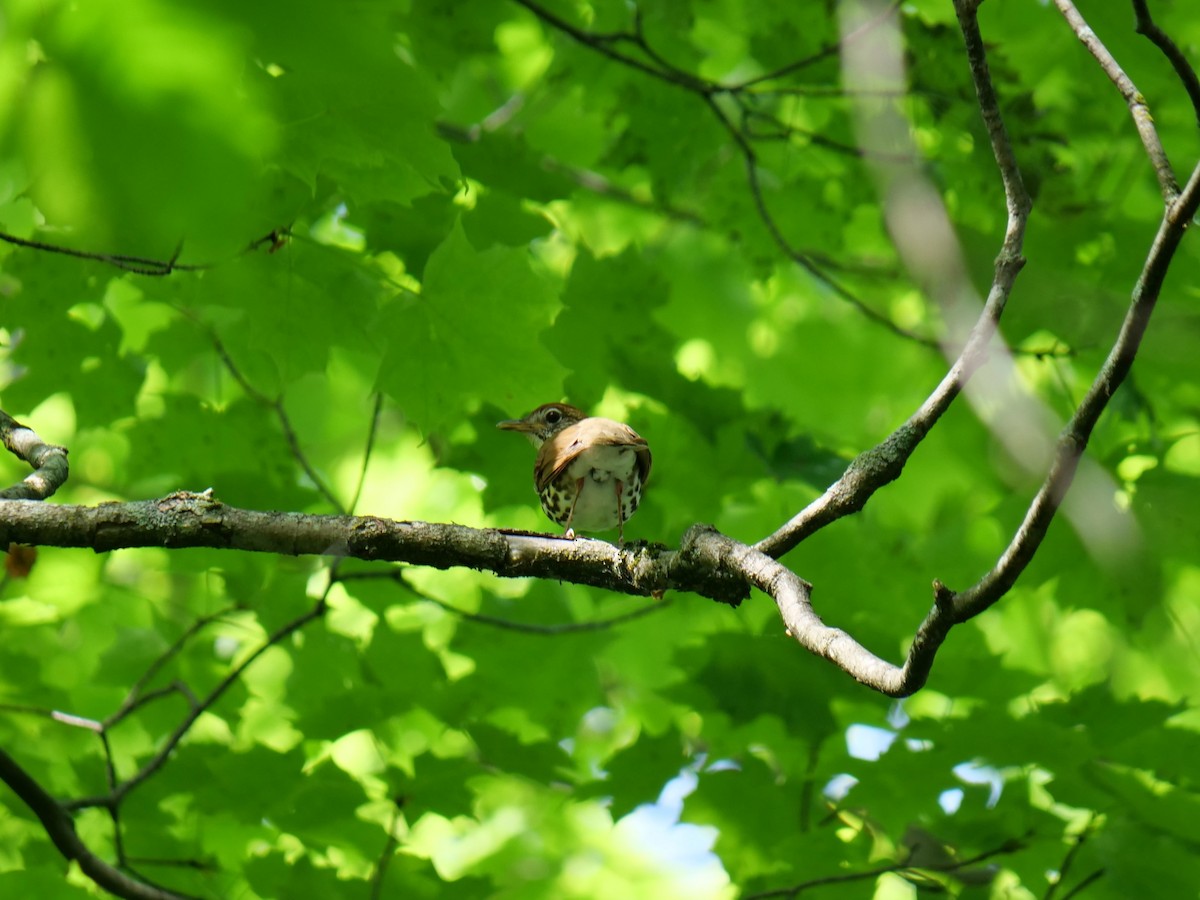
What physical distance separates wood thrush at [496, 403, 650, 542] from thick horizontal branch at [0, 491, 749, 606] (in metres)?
0.99

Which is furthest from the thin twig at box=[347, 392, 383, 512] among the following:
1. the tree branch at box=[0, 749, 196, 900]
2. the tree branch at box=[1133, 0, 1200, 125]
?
the tree branch at box=[1133, 0, 1200, 125]

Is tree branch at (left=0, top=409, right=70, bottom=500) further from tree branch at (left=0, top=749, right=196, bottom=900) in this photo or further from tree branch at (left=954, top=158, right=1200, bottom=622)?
tree branch at (left=954, top=158, right=1200, bottom=622)

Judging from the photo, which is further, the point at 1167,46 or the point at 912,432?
the point at 912,432

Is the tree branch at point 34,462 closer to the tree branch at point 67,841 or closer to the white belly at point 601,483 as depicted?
the tree branch at point 67,841

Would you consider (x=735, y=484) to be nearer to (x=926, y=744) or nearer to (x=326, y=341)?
(x=926, y=744)

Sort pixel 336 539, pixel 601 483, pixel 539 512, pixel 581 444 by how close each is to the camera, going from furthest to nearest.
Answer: pixel 539 512, pixel 601 483, pixel 581 444, pixel 336 539

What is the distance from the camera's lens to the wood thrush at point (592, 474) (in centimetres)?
366

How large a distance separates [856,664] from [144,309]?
6.43 metres

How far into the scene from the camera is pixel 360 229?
436cm

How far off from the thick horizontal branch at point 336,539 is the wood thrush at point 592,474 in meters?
0.99

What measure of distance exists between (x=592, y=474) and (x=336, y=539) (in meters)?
1.43

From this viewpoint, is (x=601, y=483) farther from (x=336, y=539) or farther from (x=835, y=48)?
(x=835, y=48)

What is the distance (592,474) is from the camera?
A: 3859 mm

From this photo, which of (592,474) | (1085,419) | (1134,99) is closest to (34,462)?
(592,474)
